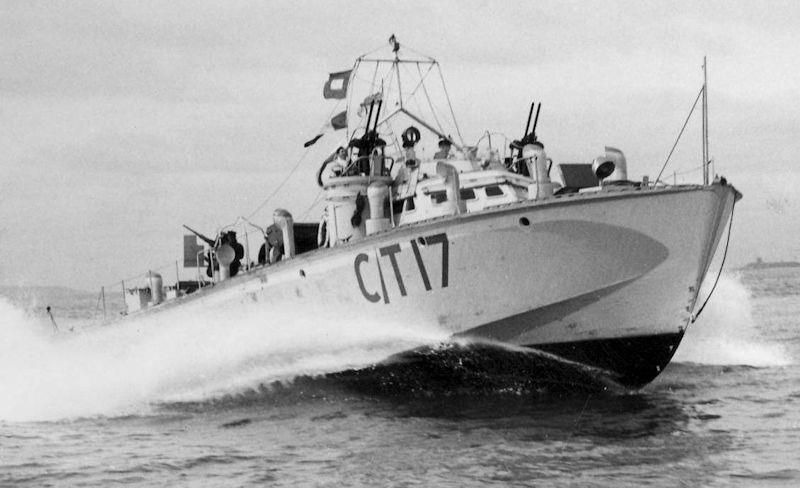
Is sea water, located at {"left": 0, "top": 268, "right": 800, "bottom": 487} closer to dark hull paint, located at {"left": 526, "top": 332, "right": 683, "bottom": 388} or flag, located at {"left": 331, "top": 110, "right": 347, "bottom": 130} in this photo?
dark hull paint, located at {"left": 526, "top": 332, "right": 683, "bottom": 388}

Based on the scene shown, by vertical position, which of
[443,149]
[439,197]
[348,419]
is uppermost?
[443,149]

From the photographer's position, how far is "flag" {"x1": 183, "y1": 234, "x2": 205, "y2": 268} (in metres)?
24.7

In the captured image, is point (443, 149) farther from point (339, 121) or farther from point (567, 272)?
point (567, 272)

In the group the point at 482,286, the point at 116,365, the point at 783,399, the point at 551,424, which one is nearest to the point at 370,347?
the point at 482,286

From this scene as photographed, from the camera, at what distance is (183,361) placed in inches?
801

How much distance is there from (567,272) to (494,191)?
243cm

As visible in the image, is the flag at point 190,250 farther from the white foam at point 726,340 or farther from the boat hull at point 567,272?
the white foam at point 726,340

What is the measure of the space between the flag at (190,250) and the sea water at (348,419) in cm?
240

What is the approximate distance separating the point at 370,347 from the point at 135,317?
877 centimetres

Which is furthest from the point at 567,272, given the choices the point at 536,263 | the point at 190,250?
the point at 190,250

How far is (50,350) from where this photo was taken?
2578cm

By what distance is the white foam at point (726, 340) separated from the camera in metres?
23.0

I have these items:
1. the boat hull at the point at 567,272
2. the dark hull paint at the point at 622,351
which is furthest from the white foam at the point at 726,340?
the boat hull at the point at 567,272

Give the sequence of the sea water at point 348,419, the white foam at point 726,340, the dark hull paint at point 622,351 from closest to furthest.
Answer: the sea water at point 348,419, the dark hull paint at point 622,351, the white foam at point 726,340
